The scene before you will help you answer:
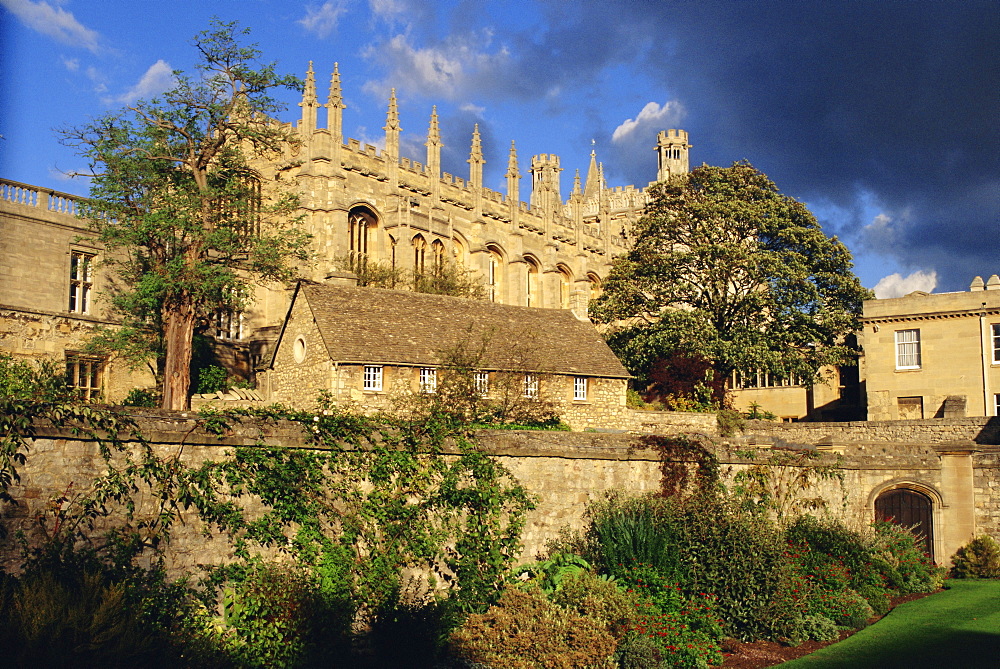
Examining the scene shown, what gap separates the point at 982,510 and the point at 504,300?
37.7 meters

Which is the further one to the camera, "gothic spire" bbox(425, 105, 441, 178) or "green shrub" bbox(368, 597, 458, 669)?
"gothic spire" bbox(425, 105, 441, 178)

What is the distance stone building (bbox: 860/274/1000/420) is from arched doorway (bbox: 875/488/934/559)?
12336mm

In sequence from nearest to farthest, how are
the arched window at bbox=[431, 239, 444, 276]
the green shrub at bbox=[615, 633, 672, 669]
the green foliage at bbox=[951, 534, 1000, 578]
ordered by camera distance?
the green shrub at bbox=[615, 633, 672, 669] < the green foliage at bbox=[951, 534, 1000, 578] < the arched window at bbox=[431, 239, 444, 276]

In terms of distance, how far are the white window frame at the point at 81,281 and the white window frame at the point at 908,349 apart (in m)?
30.5

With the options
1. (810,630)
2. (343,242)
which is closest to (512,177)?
(343,242)

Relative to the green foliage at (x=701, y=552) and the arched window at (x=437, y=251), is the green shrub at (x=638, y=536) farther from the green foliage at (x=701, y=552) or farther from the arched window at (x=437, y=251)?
the arched window at (x=437, y=251)

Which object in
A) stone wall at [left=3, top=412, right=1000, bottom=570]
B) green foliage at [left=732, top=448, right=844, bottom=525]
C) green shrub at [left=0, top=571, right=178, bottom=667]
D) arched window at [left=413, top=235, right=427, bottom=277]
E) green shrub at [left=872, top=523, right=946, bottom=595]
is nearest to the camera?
green shrub at [left=0, top=571, right=178, bottom=667]

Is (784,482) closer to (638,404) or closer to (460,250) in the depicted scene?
(638,404)

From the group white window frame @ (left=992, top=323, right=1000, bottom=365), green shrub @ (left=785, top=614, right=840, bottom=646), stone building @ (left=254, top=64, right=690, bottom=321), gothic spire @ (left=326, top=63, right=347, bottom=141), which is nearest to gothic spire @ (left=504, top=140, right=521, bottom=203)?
stone building @ (left=254, top=64, right=690, bottom=321)

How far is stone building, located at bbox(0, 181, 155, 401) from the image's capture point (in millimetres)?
28875

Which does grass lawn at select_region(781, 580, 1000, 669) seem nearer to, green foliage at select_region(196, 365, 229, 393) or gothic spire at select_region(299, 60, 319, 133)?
green foliage at select_region(196, 365, 229, 393)

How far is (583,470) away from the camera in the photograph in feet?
59.1

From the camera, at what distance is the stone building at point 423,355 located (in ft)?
86.5

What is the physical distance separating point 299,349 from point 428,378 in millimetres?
3940
